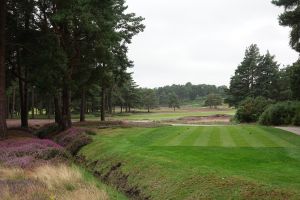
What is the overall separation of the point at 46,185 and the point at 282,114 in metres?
24.3

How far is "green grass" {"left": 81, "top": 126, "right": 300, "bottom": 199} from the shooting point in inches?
395

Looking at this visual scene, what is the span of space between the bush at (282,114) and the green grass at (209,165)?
1074 centimetres

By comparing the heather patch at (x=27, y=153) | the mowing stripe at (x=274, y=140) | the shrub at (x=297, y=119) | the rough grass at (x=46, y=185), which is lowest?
the rough grass at (x=46, y=185)

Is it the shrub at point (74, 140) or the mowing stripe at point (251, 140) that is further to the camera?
the shrub at point (74, 140)

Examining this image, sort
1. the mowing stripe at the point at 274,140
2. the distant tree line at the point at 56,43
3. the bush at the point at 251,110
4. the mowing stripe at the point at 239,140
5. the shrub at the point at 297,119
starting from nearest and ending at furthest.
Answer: the mowing stripe at the point at 274,140, the mowing stripe at the point at 239,140, the distant tree line at the point at 56,43, the shrub at the point at 297,119, the bush at the point at 251,110

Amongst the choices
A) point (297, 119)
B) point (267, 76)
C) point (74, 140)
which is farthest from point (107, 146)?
point (267, 76)

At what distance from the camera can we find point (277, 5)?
94.9 ft

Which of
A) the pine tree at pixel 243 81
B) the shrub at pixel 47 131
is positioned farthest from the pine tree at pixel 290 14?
the pine tree at pixel 243 81

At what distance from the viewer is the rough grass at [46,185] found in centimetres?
1075

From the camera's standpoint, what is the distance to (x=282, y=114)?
31.9m

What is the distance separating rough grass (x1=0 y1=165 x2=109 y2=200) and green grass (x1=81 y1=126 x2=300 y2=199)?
1833 mm

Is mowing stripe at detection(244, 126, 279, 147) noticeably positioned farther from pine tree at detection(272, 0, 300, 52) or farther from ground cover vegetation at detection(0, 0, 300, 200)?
pine tree at detection(272, 0, 300, 52)

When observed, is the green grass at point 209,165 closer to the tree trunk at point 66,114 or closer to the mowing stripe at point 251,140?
the mowing stripe at point 251,140

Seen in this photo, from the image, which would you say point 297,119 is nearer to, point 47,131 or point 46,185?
point 47,131
